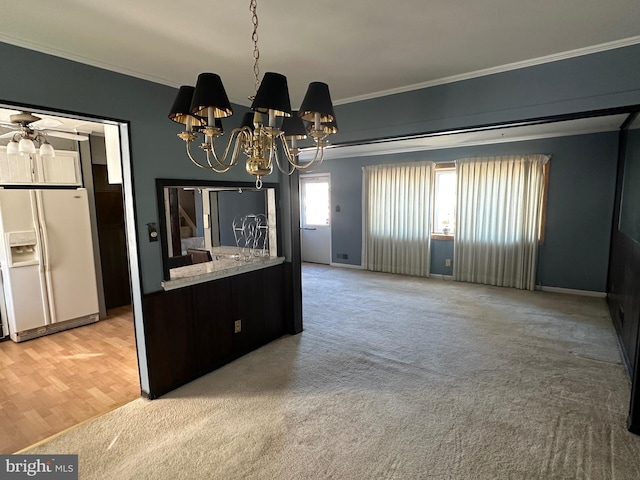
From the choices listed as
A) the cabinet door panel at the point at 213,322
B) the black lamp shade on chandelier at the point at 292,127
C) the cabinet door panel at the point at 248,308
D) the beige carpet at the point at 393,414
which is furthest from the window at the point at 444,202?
the black lamp shade on chandelier at the point at 292,127

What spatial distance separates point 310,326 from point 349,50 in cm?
292

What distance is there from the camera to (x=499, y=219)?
5.46 meters

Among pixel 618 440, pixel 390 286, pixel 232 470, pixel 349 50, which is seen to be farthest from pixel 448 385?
pixel 390 286

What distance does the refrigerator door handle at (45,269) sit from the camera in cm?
384

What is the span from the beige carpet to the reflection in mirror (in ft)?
3.47

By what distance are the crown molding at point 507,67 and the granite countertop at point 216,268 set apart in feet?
5.65

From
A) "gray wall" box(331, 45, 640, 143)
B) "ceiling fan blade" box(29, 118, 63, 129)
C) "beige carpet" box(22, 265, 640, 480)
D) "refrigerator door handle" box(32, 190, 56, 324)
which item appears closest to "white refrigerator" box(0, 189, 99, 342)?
"refrigerator door handle" box(32, 190, 56, 324)

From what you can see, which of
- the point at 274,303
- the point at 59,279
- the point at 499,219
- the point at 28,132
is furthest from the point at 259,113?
the point at 499,219

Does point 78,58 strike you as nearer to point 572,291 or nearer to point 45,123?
point 45,123

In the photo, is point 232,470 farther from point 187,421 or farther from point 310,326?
point 310,326

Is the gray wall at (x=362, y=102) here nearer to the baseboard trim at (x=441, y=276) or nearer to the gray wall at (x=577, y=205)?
the gray wall at (x=577, y=205)

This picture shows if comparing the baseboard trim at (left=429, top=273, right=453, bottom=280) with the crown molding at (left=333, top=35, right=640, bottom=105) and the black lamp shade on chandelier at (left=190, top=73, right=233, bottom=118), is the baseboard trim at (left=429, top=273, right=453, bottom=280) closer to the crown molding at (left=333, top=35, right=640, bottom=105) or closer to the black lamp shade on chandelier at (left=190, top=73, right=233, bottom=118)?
the crown molding at (left=333, top=35, right=640, bottom=105)

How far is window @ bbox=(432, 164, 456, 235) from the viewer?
6019 millimetres

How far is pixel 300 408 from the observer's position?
2.45 m
